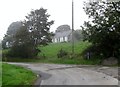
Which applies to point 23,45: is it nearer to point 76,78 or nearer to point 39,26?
point 39,26

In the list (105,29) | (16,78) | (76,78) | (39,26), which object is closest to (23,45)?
(39,26)

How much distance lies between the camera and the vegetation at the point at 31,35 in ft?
192

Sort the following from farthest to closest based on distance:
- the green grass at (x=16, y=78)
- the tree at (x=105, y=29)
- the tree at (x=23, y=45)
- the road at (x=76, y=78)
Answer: the tree at (x=23, y=45) → the tree at (x=105, y=29) → the road at (x=76, y=78) → the green grass at (x=16, y=78)

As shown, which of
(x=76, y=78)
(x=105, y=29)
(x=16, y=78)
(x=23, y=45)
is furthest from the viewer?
(x=23, y=45)

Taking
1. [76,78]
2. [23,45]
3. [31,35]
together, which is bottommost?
[76,78]

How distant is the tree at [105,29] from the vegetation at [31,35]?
13191 millimetres

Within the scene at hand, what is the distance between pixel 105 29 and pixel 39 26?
17.4m

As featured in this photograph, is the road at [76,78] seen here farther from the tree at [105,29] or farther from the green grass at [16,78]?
the tree at [105,29]

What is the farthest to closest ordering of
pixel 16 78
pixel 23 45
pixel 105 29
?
pixel 23 45, pixel 105 29, pixel 16 78

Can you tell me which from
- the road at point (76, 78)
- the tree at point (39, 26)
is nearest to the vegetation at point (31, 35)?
the tree at point (39, 26)

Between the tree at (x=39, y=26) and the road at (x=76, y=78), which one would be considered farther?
the tree at (x=39, y=26)

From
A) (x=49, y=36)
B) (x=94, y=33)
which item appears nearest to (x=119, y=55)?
(x=94, y=33)

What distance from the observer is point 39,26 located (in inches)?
2351

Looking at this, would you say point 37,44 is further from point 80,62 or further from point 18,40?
point 80,62
